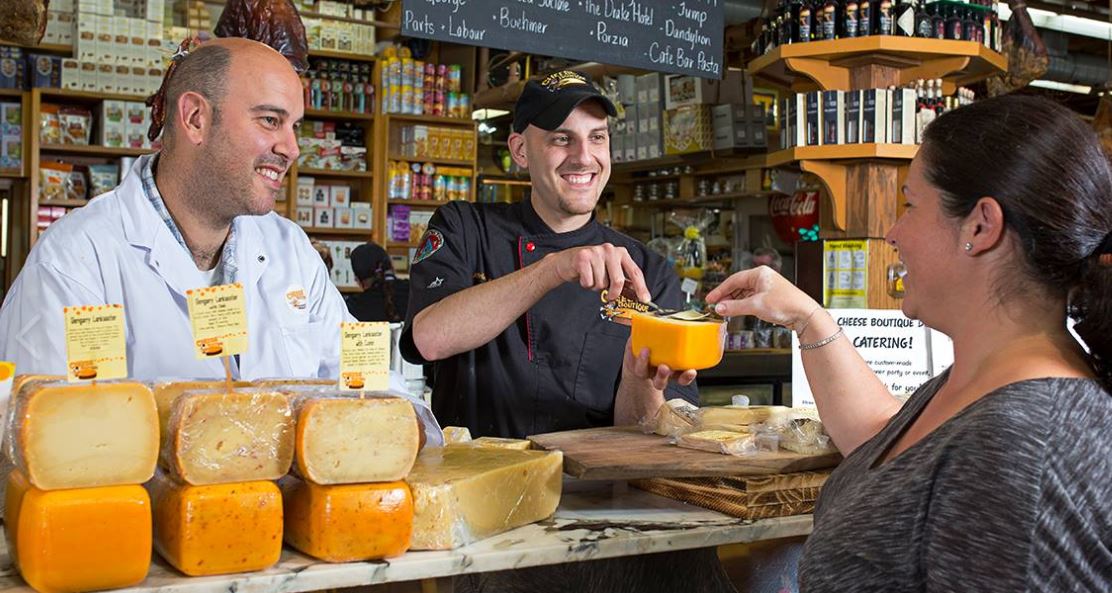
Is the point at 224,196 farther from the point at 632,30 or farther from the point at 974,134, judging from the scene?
the point at 632,30

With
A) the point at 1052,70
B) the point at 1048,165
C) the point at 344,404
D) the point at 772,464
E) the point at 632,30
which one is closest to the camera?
the point at 1048,165

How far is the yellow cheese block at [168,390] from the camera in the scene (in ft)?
4.83

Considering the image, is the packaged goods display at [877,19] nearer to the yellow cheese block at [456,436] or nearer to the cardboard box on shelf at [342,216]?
the yellow cheese block at [456,436]

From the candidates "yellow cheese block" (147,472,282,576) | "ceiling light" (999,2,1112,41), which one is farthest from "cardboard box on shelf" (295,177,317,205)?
"yellow cheese block" (147,472,282,576)

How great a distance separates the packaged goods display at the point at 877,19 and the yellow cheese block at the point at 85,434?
126 inches

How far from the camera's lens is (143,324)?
215 cm

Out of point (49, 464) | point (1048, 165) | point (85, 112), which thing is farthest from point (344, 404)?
point (85, 112)

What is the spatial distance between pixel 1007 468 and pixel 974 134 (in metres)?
0.44

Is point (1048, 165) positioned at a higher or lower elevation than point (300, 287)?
higher

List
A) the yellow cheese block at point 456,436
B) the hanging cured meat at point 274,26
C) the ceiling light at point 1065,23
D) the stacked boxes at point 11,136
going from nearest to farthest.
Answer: the yellow cheese block at point 456,436, the hanging cured meat at point 274,26, the stacked boxes at point 11,136, the ceiling light at point 1065,23

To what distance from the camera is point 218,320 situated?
Answer: 4.78 ft

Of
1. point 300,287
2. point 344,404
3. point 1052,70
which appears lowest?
point 344,404

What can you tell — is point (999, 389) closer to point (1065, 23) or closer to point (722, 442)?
point (722, 442)

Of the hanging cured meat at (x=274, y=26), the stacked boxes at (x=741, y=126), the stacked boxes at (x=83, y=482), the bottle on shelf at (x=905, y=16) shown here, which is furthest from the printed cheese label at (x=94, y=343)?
the stacked boxes at (x=741, y=126)
